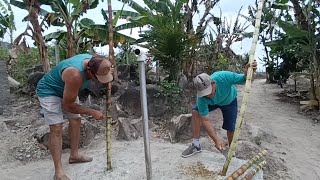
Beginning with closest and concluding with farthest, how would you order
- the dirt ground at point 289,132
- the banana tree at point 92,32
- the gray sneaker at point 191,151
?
the gray sneaker at point 191,151, the dirt ground at point 289,132, the banana tree at point 92,32

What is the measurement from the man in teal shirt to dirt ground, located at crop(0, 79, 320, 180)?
465mm

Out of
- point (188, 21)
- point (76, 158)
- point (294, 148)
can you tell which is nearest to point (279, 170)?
point (294, 148)

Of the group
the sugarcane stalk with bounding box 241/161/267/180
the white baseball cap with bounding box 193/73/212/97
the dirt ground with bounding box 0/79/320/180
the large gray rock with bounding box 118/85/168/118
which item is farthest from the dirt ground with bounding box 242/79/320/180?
the large gray rock with bounding box 118/85/168/118

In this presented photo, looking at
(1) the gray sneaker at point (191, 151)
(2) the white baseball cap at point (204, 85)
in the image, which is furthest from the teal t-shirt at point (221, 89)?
(1) the gray sneaker at point (191, 151)

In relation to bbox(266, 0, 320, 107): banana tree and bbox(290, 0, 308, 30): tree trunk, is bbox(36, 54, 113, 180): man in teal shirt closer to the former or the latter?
bbox(266, 0, 320, 107): banana tree

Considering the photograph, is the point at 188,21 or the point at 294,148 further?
the point at 188,21

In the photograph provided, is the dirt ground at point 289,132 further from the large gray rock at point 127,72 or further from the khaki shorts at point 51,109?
the large gray rock at point 127,72

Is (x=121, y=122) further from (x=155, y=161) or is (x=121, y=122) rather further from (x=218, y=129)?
(x=218, y=129)

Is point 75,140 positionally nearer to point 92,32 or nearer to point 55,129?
point 55,129

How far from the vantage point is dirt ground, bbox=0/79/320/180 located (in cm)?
325

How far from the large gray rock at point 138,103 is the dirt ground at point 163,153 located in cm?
99

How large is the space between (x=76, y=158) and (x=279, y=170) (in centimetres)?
235

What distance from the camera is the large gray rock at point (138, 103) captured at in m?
5.70

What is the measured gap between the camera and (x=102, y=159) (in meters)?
3.58
